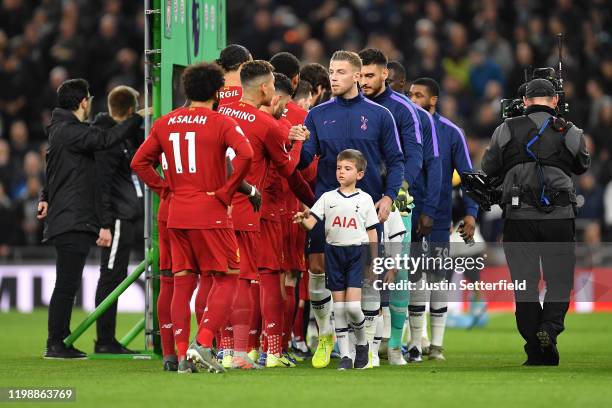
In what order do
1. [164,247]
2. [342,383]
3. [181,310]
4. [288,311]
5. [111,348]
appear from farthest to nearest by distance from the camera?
[111,348]
[288,311]
[164,247]
[181,310]
[342,383]

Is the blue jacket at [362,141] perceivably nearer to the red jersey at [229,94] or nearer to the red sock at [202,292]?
the red jersey at [229,94]

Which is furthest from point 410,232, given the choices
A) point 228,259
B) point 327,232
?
point 228,259

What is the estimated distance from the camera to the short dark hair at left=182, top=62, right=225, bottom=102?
9555mm

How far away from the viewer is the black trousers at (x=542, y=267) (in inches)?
418

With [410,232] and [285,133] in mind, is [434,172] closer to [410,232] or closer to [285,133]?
[410,232]

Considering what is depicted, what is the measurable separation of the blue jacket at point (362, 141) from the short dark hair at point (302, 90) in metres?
1.38

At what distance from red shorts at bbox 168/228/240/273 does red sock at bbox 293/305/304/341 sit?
9.00 ft

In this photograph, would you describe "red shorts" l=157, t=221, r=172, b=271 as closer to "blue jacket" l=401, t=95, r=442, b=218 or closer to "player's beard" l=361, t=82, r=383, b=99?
"player's beard" l=361, t=82, r=383, b=99

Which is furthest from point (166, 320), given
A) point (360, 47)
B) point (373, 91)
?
point (360, 47)

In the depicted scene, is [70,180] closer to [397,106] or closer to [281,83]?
[281,83]

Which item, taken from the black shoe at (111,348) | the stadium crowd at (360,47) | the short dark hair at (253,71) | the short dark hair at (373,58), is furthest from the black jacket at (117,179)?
the stadium crowd at (360,47)

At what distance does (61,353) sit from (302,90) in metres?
3.15

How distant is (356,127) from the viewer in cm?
1052

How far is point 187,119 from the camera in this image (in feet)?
31.1
